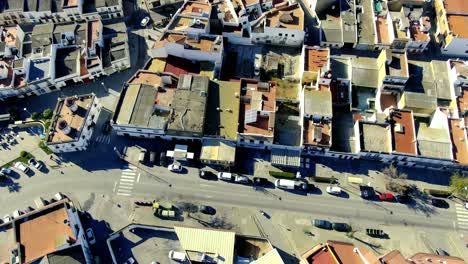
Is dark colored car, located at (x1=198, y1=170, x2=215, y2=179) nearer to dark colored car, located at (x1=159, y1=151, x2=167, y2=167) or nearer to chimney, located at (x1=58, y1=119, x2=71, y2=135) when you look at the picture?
dark colored car, located at (x1=159, y1=151, x2=167, y2=167)

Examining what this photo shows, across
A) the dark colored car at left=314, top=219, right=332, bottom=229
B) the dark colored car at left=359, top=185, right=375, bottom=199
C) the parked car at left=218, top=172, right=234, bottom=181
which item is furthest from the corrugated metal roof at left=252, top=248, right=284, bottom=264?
the dark colored car at left=359, top=185, right=375, bottom=199

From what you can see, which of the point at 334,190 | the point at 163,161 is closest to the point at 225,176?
the point at 163,161

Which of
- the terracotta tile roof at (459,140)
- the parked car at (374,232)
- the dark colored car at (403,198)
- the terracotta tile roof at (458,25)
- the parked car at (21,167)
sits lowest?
the parked car at (374,232)

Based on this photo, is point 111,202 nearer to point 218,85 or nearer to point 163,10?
point 218,85

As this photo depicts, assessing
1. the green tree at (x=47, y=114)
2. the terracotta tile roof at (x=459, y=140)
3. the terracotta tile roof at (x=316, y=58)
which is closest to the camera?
the terracotta tile roof at (x=459, y=140)

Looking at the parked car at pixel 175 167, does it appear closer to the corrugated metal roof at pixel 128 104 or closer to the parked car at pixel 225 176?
the parked car at pixel 225 176

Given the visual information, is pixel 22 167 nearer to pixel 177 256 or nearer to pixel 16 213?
pixel 16 213

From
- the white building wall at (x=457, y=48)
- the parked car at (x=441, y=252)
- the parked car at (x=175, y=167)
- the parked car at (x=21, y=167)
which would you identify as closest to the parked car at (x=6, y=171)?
the parked car at (x=21, y=167)
